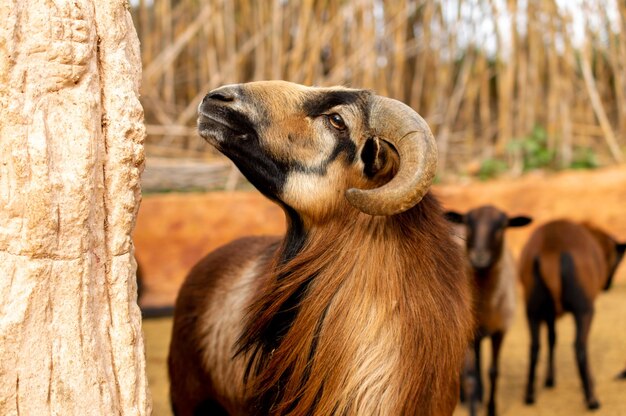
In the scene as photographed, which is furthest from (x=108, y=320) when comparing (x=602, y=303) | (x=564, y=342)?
(x=602, y=303)

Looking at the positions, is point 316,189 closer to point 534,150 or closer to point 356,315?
point 356,315

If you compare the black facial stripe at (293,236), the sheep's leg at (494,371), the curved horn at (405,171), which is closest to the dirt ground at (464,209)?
the sheep's leg at (494,371)

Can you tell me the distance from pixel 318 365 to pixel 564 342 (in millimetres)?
5488

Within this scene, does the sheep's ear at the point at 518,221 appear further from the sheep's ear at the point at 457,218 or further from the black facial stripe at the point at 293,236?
the black facial stripe at the point at 293,236

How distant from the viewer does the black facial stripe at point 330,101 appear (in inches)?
141

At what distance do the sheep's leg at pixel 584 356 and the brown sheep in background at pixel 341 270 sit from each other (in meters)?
3.05

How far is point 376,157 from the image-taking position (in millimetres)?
3465

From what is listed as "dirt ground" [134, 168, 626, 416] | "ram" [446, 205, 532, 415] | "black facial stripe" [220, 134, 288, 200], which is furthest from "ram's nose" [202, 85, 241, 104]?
"dirt ground" [134, 168, 626, 416]

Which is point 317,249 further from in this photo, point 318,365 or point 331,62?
point 331,62

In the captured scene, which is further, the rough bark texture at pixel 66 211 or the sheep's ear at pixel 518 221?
the sheep's ear at pixel 518 221

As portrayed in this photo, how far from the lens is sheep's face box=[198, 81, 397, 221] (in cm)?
353

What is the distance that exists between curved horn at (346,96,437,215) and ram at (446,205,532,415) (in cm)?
302

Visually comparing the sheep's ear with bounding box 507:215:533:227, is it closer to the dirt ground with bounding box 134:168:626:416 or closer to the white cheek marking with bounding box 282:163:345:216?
the dirt ground with bounding box 134:168:626:416

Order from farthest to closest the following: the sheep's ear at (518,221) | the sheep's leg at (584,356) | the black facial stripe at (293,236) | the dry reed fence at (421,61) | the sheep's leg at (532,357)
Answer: the dry reed fence at (421,61) → the sheep's leg at (532,357) → the sheep's ear at (518,221) → the sheep's leg at (584,356) → the black facial stripe at (293,236)
